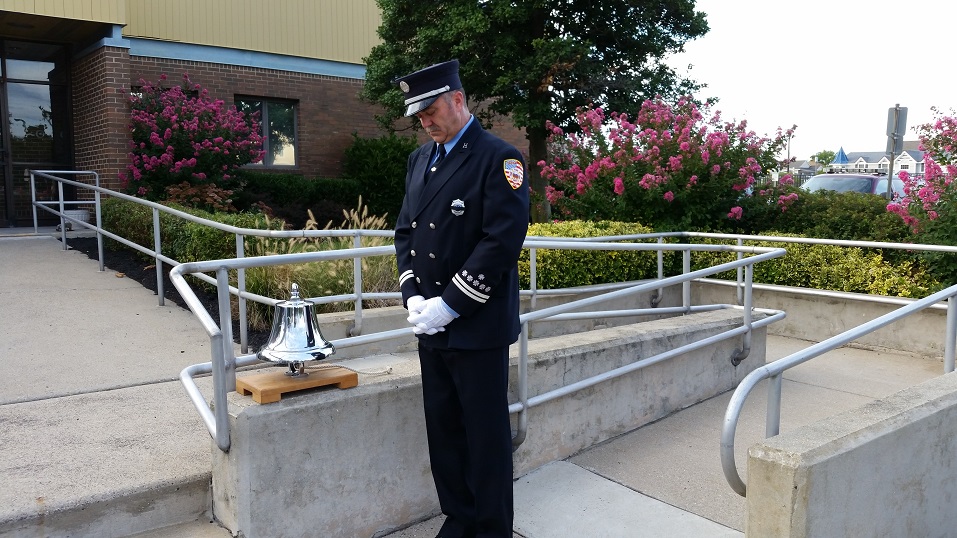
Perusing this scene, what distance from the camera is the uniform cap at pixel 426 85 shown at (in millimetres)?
2938

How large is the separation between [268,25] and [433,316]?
12.3m

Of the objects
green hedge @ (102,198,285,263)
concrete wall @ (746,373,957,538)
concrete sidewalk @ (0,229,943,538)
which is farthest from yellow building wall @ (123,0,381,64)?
concrete wall @ (746,373,957,538)

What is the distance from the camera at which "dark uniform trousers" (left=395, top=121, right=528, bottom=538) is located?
2.90 metres

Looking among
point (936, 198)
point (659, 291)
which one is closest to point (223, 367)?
point (659, 291)

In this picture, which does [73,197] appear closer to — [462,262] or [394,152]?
[394,152]

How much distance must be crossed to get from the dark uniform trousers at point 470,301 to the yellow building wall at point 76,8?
371 inches

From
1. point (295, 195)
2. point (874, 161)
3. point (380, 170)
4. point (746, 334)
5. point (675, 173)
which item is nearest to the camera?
point (746, 334)

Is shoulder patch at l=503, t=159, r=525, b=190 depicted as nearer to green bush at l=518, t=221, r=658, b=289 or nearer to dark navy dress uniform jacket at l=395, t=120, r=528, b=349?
dark navy dress uniform jacket at l=395, t=120, r=528, b=349

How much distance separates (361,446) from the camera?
11.1 ft

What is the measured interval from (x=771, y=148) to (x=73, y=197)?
10186mm

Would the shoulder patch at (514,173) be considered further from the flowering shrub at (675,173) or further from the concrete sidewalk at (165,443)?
the flowering shrub at (675,173)

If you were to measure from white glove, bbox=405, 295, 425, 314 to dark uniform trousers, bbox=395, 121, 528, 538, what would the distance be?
0.20 ft

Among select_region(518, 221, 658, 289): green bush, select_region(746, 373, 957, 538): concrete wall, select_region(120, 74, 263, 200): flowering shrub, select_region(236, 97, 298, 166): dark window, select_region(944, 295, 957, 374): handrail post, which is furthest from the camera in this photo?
select_region(236, 97, 298, 166): dark window

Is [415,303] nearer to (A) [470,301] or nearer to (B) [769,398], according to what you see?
(A) [470,301]
